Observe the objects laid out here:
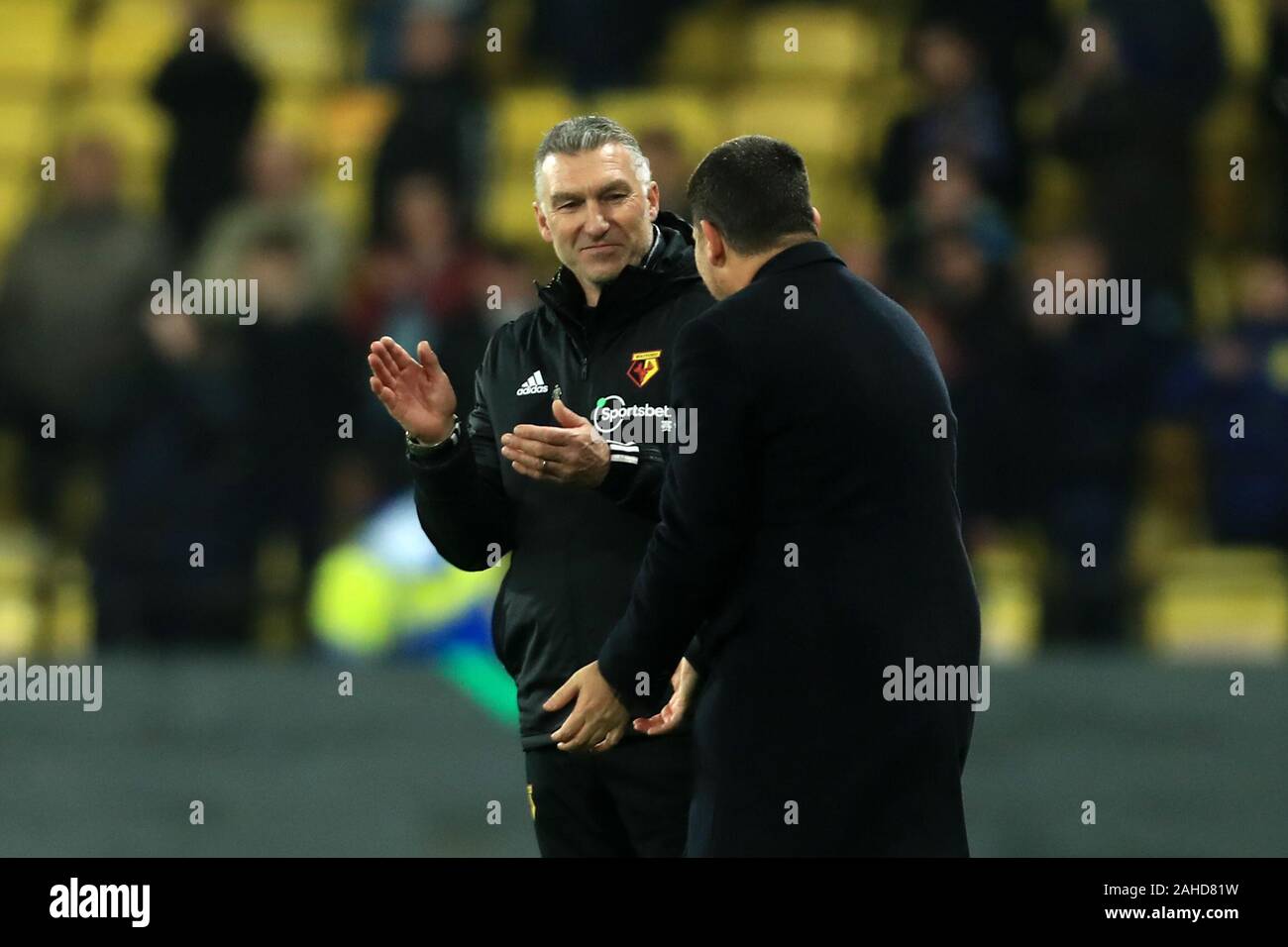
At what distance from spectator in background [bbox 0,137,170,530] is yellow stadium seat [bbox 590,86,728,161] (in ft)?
6.71

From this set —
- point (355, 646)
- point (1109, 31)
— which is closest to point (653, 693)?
point (355, 646)

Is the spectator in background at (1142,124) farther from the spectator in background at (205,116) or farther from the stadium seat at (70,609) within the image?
the stadium seat at (70,609)

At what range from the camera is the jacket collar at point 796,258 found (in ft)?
12.6

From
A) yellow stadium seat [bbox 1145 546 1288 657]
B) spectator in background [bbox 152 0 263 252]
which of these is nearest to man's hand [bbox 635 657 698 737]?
yellow stadium seat [bbox 1145 546 1288 657]

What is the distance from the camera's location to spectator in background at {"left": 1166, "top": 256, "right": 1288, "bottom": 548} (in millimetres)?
7258

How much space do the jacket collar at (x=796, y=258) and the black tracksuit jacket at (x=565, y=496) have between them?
52 centimetres

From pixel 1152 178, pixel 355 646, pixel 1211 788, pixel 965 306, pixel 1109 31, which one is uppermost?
pixel 1109 31

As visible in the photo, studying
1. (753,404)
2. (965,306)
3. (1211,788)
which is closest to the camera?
(753,404)

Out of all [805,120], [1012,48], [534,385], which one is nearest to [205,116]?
[805,120]

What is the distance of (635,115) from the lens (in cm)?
919

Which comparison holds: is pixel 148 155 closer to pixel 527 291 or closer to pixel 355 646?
pixel 527 291

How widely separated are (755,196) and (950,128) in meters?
4.90

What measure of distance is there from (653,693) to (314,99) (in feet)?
20.1

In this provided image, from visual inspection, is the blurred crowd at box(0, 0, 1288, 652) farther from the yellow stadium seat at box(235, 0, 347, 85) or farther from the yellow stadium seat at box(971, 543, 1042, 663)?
the yellow stadium seat at box(235, 0, 347, 85)
